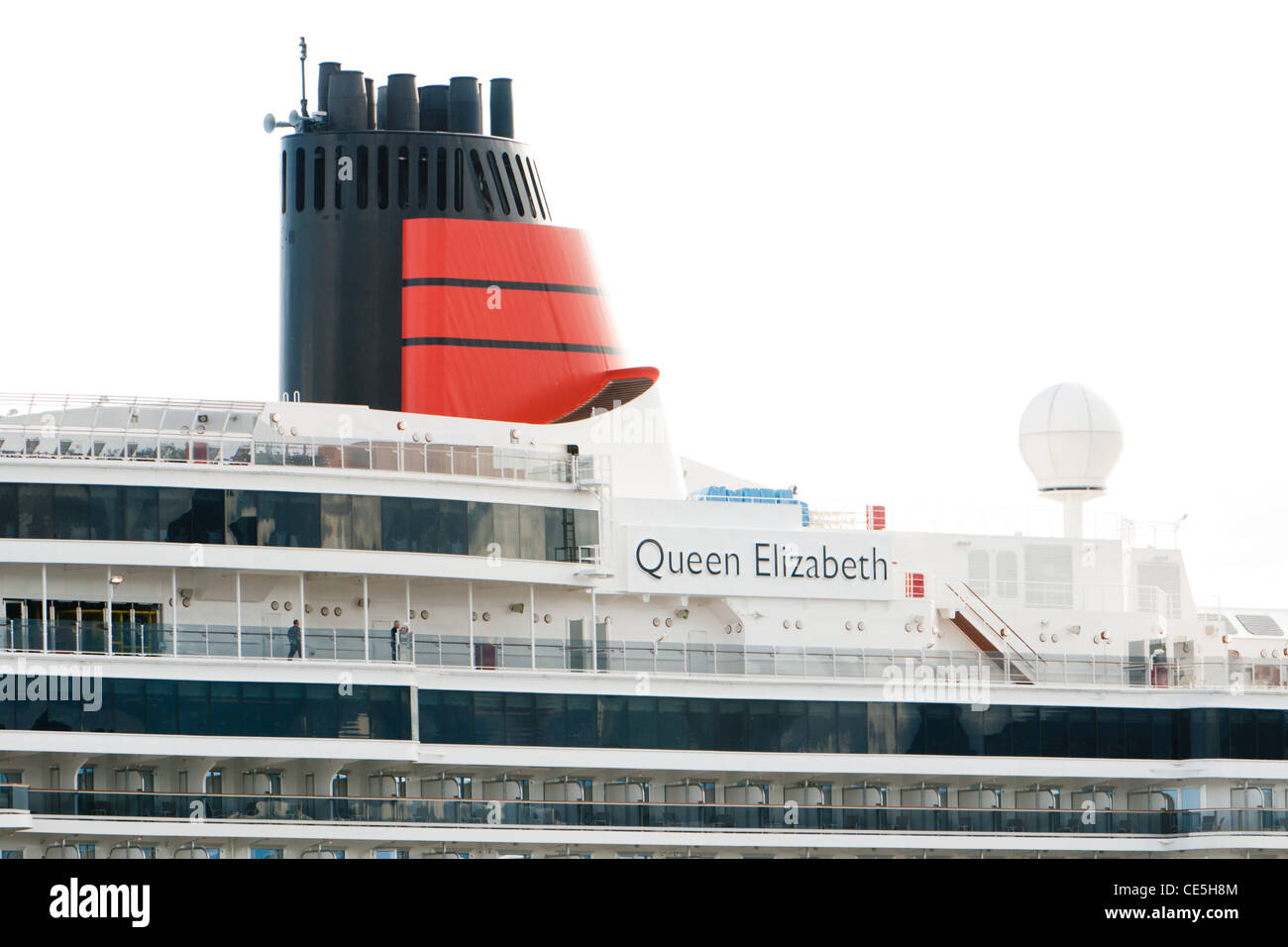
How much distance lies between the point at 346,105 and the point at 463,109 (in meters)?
2.49

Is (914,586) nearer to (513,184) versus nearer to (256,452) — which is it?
(513,184)

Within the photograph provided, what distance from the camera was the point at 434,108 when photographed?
173 ft

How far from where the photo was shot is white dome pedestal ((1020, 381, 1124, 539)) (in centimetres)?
5628

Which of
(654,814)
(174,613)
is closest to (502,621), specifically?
(654,814)

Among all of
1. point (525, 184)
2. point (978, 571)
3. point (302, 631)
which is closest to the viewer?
point (302, 631)

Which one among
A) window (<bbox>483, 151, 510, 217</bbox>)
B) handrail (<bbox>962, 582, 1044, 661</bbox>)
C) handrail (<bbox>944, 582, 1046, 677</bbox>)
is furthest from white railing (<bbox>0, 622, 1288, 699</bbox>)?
window (<bbox>483, 151, 510, 217</bbox>)

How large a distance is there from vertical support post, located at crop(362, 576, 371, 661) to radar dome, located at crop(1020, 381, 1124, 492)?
672 inches

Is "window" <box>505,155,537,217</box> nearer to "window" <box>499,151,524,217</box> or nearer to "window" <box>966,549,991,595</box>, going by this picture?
"window" <box>499,151,524,217</box>

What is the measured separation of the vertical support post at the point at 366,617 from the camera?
45844 millimetres

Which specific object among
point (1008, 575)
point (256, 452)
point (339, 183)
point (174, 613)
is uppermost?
point (339, 183)
